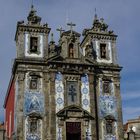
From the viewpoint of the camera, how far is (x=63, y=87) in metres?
→ 36.2

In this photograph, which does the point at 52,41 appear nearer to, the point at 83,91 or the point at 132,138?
the point at 83,91

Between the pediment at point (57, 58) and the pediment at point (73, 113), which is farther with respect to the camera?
the pediment at point (57, 58)

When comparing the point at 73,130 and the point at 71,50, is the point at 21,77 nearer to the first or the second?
the point at 71,50

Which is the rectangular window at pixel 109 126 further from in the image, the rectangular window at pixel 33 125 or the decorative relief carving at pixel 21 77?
the decorative relief carving at pixel 21 77

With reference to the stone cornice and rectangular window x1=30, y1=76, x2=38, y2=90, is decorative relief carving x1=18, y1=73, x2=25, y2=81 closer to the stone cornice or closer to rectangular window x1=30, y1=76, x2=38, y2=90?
rectangular window x1=30, y1=76, x2=38, y2=90

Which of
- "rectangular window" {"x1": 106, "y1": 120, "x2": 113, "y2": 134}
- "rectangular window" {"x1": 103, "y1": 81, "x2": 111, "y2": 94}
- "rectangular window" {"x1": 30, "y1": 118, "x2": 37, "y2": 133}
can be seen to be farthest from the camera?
"rectangular window" {"x1": 103, "y1": 81, "x2": 111, "y2": 94}

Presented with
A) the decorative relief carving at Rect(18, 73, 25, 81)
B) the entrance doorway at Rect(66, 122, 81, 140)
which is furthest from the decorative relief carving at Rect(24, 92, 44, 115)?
the entrance doorway at Rect(66, 122, 81, 140)

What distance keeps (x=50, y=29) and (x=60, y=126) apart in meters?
9.64

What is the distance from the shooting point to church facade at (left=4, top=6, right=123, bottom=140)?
34.8m

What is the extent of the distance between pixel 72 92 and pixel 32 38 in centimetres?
651

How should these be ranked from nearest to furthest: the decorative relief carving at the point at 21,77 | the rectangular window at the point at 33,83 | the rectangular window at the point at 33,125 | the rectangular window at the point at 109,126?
the rectangular window at the point at 33,125 < the decorative relief carving at the point at 21,77 < the rectangular window at the point at 33,83 < the rectangular window at the point at 109,126

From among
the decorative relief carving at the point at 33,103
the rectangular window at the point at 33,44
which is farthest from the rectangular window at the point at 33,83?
the rectangular window at the point at 33,44

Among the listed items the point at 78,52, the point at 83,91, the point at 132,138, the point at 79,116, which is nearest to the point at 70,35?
the point at 78,52

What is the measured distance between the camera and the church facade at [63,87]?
1368 inches
